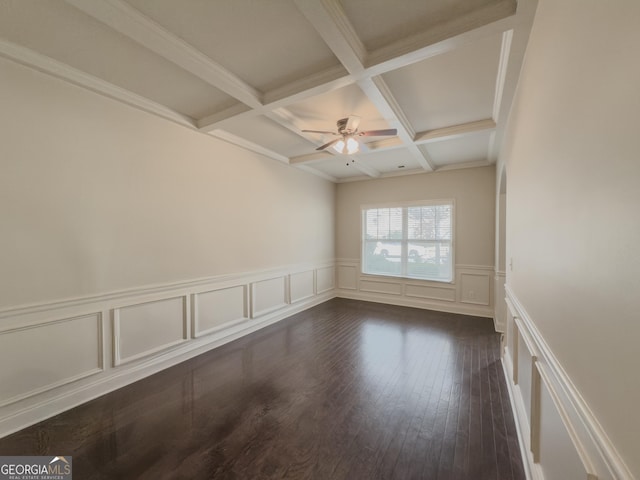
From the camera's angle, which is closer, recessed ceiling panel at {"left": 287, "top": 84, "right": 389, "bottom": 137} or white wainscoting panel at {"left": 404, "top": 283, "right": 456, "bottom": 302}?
recessed ceiling panel at {"left": 287, "top": 84, "right": 389, "bottom": 137}

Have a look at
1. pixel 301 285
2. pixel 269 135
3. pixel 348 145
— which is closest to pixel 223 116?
pixel 269 135

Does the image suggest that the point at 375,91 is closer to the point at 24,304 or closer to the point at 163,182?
the point at 163,182

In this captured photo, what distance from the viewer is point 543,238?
4.45ft

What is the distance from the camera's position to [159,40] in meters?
1.77

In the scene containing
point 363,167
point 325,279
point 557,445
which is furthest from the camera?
point 325,279

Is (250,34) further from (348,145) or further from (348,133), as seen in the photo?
(348,145)

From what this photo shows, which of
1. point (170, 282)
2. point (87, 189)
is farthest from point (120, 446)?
point (87, 189)

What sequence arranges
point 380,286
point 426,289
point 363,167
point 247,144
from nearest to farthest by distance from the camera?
1. point 247,144
2. point 363,167
3. point 426,289
4. point 380,286

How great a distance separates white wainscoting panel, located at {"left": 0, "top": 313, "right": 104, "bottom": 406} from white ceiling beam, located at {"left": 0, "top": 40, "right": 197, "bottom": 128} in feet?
6.49

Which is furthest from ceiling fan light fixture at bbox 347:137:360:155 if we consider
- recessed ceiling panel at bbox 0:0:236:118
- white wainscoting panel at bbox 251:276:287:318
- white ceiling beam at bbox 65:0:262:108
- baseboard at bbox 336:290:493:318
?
baseboard at bbox 336:290:493:318

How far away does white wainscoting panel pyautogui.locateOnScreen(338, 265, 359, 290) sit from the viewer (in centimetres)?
598

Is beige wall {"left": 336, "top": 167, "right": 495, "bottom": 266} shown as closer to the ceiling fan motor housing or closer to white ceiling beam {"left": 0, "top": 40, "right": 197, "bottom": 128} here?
the ceiling fan motor housing

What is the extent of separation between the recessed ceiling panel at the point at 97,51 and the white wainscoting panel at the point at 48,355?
208 centimetres

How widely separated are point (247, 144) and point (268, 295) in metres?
2.35
